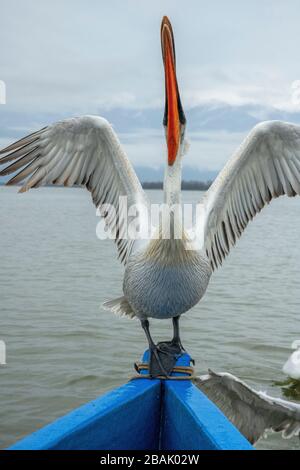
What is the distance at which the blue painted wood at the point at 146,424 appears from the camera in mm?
2537

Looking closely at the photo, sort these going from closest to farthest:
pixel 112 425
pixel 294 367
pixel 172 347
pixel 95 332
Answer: pixel 112 425, pixel 172 347, pixel 294 367, pixel 95 332

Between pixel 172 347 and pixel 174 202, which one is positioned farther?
pixel 172 347

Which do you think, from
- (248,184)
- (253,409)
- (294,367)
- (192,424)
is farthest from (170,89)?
(294,367)

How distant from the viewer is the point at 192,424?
2826 mm

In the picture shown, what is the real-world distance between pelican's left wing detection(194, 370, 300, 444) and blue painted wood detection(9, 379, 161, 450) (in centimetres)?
94

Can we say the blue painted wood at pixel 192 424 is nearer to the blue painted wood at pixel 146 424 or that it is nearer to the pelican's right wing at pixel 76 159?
the blue painted wood at pixel 146 424

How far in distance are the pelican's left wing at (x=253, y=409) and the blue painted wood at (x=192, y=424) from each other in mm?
868

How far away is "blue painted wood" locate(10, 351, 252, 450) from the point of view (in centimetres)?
254

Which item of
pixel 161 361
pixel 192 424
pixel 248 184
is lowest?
pixel 192 424

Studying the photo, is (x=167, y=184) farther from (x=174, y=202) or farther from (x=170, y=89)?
(x=170, y=89)

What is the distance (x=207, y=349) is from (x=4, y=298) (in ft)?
13.9

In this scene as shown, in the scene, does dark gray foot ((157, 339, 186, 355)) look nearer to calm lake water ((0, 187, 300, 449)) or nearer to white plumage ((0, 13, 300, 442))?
white plumage ((0, 13, 300, 442))

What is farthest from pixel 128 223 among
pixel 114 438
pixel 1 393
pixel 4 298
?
pixel 4 298

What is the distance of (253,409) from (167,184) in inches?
71.9
